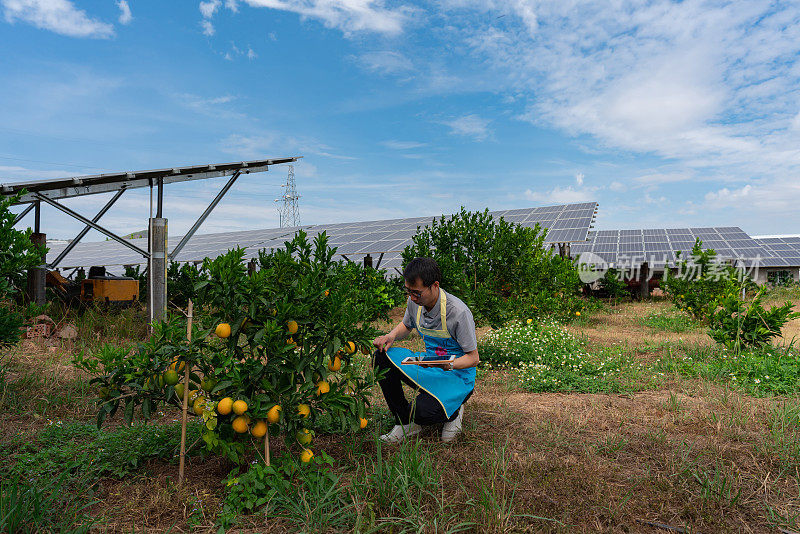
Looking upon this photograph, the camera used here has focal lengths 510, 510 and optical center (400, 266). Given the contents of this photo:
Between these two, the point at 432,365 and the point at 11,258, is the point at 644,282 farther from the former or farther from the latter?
the point at 11,258

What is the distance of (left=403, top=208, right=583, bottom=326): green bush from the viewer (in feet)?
25.6

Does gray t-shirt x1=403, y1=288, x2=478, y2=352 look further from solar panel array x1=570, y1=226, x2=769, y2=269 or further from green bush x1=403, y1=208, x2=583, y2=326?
solar panel array x1=570, y1=226, x2=769, y2=269

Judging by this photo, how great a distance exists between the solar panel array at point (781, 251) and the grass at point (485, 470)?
16659mm

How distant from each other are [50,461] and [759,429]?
531 centimetres

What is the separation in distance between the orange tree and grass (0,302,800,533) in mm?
321

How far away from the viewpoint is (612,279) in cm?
1550

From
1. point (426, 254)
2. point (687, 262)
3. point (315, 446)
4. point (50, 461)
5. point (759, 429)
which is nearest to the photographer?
point (50, 461)

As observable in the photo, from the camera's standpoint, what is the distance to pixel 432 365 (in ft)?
12.3

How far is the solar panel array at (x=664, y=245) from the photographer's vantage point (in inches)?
711

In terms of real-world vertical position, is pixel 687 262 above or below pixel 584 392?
above

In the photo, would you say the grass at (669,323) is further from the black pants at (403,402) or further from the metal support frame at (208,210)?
the metal support frame at (208,210)

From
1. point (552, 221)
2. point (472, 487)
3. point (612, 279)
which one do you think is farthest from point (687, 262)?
point (472, 487)

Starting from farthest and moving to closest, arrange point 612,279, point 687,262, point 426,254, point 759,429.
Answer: point 612,279 → point 687,262 → point 426,254 → point 759,429

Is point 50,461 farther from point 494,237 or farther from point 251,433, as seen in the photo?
point 494,237
